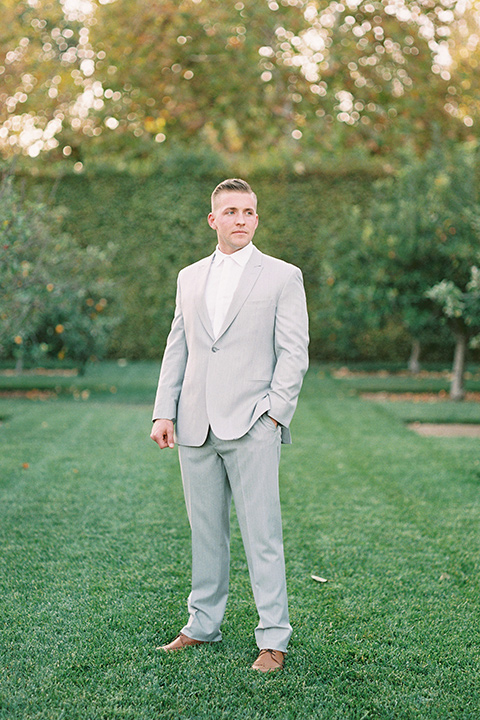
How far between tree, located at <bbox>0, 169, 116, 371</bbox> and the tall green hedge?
195 cm

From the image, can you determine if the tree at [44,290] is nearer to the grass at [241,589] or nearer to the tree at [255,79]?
the grass at [241,589]

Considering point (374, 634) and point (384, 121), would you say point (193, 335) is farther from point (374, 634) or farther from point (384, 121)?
point (384, 121)

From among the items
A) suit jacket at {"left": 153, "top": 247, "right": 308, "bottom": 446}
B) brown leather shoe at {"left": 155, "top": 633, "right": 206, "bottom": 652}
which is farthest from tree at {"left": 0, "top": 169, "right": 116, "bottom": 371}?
brown leather shoe at {"left": 155, "top": 633, "right": 206, "bottom": 652}

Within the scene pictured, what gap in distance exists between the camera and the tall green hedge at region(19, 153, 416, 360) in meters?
13.3

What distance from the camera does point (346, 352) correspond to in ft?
44.6

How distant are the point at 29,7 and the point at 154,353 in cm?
612

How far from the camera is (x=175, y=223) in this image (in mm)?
13438

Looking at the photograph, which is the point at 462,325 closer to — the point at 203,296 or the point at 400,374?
the point at 400,374

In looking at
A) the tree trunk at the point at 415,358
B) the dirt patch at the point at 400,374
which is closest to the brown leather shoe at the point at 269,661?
the dirt patch at the point at 400,374

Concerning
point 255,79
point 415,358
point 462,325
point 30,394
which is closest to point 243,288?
point 462,325

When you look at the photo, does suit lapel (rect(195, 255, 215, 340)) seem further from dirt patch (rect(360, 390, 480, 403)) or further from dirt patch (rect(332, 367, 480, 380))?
dirt patch (rect(332, 367, 480, 380))

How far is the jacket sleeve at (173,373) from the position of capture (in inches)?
114

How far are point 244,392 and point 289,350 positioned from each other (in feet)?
0.71

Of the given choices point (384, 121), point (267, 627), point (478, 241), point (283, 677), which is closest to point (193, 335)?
point (267, 627)
